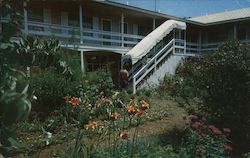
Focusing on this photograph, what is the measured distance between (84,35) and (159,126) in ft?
40.1

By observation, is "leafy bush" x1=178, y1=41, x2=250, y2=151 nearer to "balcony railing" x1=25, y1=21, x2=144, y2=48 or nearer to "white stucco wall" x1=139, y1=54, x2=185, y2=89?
"white stucco wall" x1=139, y1=54, x2=185, y2=89

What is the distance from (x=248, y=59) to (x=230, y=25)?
879 inches

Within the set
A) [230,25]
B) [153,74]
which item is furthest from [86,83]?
[230,25]

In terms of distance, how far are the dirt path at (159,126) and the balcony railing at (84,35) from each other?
6.58 m

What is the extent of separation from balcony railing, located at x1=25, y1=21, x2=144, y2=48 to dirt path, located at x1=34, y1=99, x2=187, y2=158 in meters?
6.58

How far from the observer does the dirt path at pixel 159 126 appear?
7664 millimetres

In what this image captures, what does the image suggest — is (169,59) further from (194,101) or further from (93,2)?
(194,101)

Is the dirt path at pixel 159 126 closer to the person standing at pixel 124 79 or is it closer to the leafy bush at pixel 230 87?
the leafy bush at pixel 230 87

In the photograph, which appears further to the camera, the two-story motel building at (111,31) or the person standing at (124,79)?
the two-story motel building at (111,31)

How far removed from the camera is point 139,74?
57.4ft

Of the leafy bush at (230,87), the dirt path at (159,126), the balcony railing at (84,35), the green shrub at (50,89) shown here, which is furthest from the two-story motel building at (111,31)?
the leafy bush at (230,87)

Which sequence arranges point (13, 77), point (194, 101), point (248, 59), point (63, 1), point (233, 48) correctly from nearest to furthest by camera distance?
point (13, 77), point (248, 59), point (233, 48), point (194, 101), point (63, 1)

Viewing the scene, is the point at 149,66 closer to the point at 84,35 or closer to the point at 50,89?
the point at 84,35

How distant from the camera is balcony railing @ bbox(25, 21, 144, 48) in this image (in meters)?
17.4
